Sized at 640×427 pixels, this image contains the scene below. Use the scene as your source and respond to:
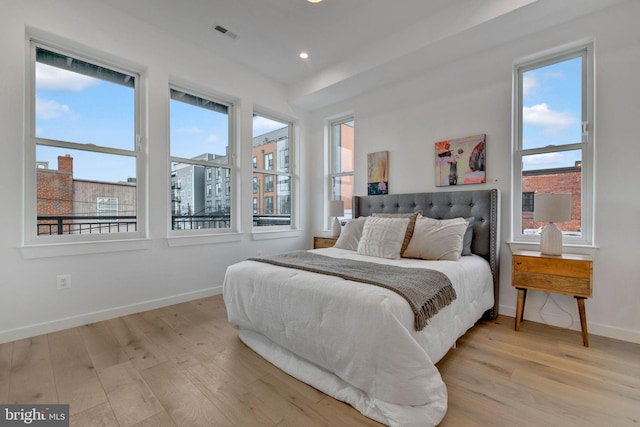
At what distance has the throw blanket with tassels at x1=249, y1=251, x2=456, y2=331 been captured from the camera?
4.97ft

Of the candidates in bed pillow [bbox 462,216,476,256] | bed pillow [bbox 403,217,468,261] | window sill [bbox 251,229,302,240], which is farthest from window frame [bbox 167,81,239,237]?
bed pillow [bbox 462,216,476,256]

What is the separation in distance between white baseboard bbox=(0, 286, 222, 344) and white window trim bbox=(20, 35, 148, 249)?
56cm

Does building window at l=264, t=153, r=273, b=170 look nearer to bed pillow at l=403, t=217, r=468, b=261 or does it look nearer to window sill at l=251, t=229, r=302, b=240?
window sill at l=251, t=229, r=302, b=240

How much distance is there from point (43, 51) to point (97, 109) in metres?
0.55

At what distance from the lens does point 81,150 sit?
8.63 ft

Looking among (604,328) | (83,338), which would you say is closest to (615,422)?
(604,328)

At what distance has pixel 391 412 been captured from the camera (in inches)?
51.9

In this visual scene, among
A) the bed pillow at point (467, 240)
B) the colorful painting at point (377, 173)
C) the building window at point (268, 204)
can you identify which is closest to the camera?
the bed pillow at point (467, 240)

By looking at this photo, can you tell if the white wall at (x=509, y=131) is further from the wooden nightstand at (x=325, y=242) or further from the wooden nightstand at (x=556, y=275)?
the wooden nightstand at (x=325, y=242)

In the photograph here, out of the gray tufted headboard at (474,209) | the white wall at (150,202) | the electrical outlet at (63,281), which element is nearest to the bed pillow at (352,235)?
the gray tufted headboard at (474,209)

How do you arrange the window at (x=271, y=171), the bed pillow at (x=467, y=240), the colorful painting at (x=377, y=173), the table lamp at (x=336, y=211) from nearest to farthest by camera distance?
the bed pillow at (x=467, y=240), the colorful painting at (x=377, y=173), the table lamp at (x=336, y=211), the window at (x=271, y=171)

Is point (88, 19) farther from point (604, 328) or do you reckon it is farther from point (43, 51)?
point (604, 328)

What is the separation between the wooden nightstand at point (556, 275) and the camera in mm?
2125

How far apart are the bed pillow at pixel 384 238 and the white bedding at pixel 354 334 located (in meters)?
0.35
